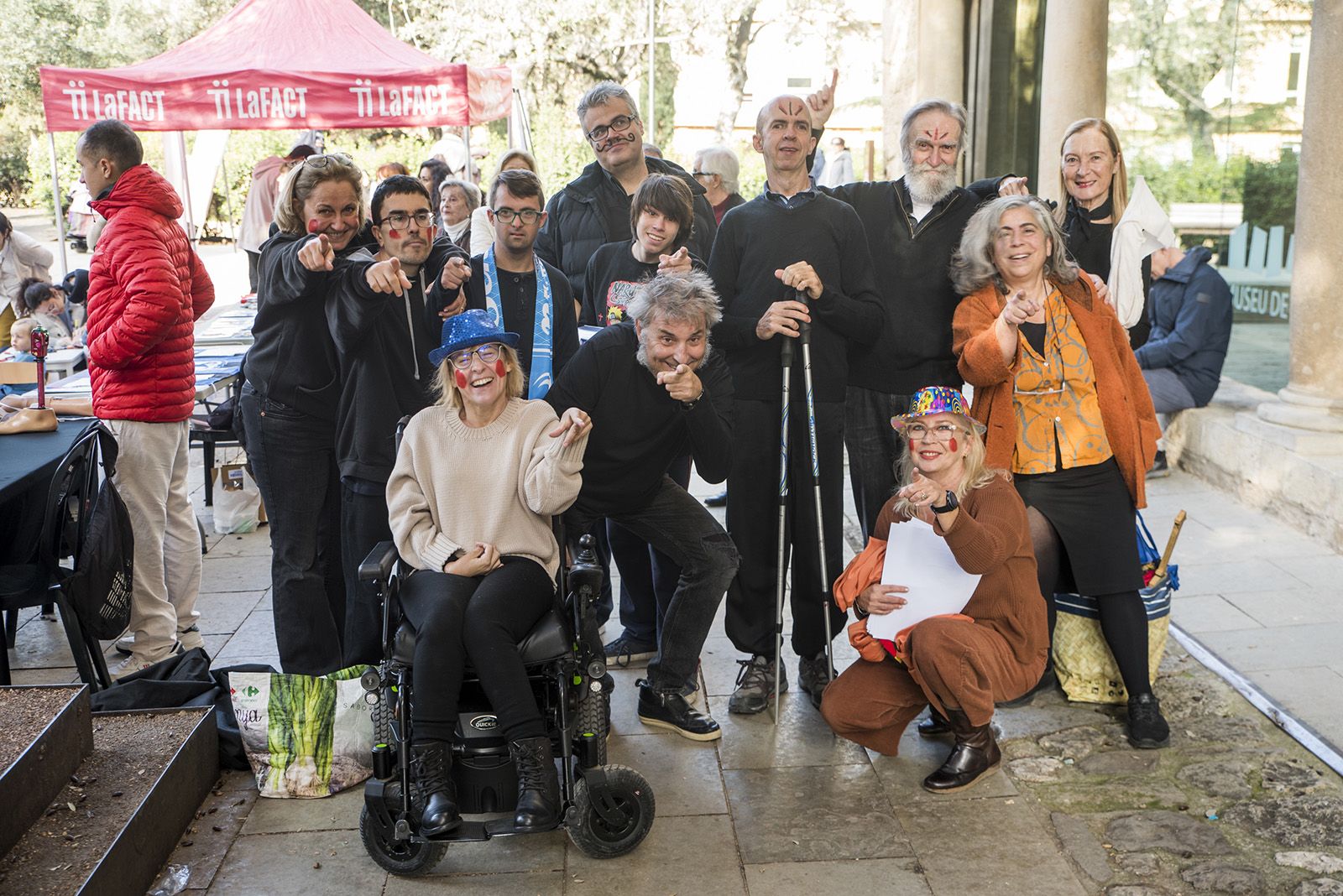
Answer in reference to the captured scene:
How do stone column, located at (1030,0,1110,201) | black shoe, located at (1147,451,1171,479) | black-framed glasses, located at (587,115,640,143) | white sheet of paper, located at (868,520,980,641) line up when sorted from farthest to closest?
stone column, located at (1030,0,1110,201) < black shoe, located at (1147,451,1171,479) < black-framed glasses, located at (587,115,640,143) < white sheet of paper, located at (868,520,980,641)

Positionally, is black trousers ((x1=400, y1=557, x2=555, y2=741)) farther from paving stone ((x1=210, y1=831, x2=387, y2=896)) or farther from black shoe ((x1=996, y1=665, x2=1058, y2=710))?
black shoe ((x1=996, y1=665, x2=1058, y2=710))

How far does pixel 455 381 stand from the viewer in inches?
147

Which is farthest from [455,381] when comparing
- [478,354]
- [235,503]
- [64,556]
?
[235,503]

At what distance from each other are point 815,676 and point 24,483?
9.41ft

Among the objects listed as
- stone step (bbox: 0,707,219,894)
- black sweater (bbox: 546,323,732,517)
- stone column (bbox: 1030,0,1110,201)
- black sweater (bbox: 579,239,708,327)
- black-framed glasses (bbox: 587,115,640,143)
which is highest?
stone column (bbox: 1030,0,1110,201)

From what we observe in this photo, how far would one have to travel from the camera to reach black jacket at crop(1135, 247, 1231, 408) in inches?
280

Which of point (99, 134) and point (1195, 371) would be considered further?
point (1195, 371)

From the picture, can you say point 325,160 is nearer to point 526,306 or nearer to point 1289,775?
point 526,306

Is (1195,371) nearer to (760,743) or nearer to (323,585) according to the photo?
(760,743)

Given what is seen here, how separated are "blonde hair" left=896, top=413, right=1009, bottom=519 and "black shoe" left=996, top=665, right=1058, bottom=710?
0.95m

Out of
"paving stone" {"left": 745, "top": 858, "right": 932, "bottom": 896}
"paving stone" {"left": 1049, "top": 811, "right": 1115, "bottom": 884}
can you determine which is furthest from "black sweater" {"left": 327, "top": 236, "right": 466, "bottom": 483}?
"paving stone" {"left": 1049, "top": 811, "right": 1115, "bottom": 884}

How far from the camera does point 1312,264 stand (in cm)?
630

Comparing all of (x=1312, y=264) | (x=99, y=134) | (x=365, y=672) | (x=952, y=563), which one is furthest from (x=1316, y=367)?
(x=99, y=134)

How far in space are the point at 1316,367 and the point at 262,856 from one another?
218 inches
